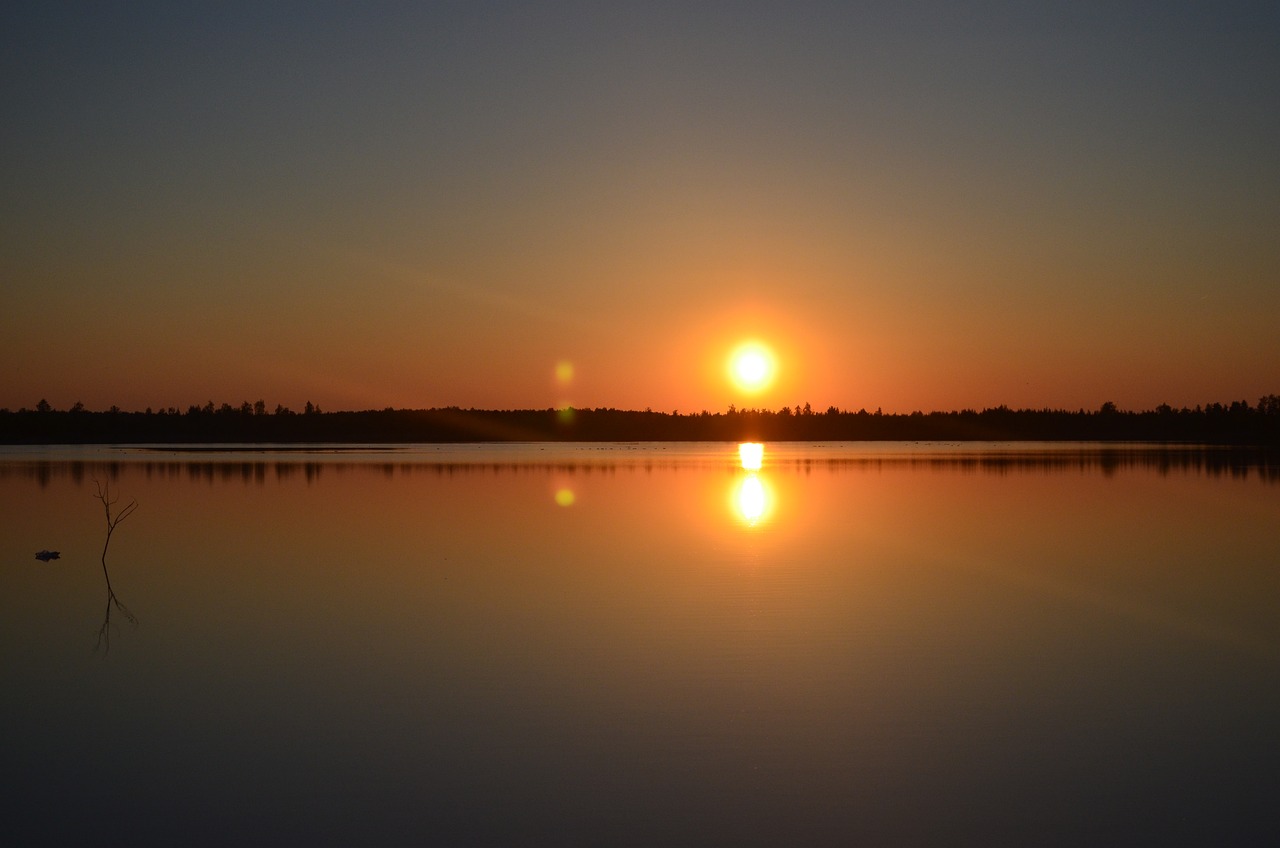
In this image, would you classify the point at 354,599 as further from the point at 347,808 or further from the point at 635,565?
the point at 347,808

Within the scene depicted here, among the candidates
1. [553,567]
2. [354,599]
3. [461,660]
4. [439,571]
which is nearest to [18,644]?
[354,599]

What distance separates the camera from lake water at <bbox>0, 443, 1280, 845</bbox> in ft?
19.2

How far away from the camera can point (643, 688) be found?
823 centimetres

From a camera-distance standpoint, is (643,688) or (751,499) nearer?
(643,688)

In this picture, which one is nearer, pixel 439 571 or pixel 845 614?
pixel 845 614

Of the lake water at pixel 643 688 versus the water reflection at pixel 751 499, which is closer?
the lake water at pixel 643 688

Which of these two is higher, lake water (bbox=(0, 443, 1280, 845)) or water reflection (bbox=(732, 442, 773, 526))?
water reflection (bbox=(732, 442, 773, 526))

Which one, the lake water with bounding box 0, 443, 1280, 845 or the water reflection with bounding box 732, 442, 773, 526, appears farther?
the water reflection with bounding box 732, 442, 773, 526

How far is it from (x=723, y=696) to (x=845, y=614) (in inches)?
143

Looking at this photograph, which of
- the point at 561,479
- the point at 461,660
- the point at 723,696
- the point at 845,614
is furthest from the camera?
the point at 561,479

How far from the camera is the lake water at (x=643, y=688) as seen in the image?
5.86 metres

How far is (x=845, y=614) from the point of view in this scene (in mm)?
11258

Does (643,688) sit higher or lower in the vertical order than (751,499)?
lower

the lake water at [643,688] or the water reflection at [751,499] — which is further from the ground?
the water reflection at [751,499]
